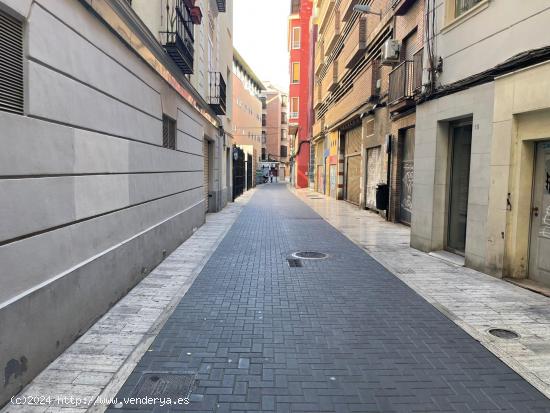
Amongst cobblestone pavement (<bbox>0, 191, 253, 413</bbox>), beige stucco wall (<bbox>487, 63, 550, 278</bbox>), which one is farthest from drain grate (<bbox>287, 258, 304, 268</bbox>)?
beige stucco wall (<bbox>487, 63, 550, 278</bbox>)

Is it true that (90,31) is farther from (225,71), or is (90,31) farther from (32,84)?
(225,71)

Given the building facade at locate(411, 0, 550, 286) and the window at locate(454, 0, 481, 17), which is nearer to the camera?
the building facade at locate(411, 0, 550, 286)

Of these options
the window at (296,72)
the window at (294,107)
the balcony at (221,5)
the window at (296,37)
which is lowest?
the balcony at (221,5)

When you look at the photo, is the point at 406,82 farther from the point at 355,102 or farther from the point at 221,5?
the point at 221,5

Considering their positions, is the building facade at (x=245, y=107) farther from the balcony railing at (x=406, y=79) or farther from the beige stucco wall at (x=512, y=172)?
the beige stucco wall at (x=512, y=172)

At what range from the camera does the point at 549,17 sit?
18.5 ft

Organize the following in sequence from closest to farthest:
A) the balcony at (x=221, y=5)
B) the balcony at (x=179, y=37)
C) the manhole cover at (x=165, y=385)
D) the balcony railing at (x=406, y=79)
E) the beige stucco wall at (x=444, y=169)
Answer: the manhole cover at (x=165, y=385) < the beige stucco wall at (x=444, y=169) < the balcony at (x=179, y=37) < the balcony railing at (x=406, y=79) < the balcony at (x=221, y=5)

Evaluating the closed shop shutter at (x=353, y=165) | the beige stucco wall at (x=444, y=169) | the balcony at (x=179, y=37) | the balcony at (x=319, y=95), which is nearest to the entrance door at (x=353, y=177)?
the closed shop shutter at (x=353, y=165)

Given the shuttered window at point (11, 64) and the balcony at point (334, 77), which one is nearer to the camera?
the shuttered window at point (11, 64)

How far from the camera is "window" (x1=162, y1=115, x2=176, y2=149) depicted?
8617mm

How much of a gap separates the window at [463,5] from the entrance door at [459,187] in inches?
85.7

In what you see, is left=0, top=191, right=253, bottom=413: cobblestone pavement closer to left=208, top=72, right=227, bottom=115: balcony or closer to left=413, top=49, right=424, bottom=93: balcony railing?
left=413, top=49, right=424, bottom=93: balcony railing

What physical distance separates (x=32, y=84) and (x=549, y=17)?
632 cm

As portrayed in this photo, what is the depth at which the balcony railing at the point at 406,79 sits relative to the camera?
35.6ft
